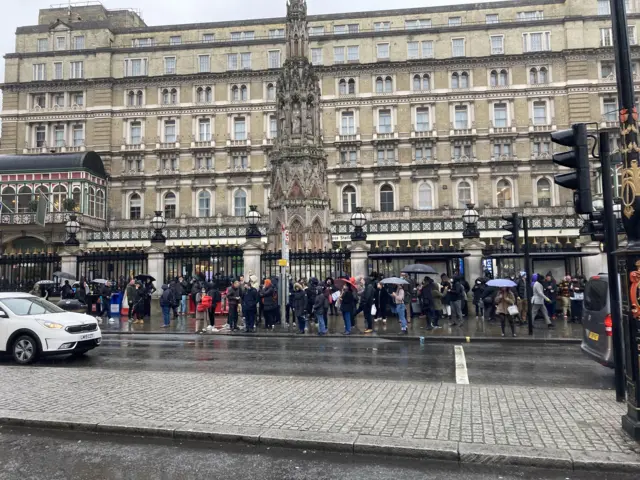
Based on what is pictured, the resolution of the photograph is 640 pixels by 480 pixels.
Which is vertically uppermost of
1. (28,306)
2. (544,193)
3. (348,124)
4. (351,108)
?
(351,108)

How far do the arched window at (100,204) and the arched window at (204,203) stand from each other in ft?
31.1

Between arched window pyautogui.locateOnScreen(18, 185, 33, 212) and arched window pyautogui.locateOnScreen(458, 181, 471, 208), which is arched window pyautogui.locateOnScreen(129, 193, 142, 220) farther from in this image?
arched window pyautogui.locateOnScreen(458, 181, 471, 208)

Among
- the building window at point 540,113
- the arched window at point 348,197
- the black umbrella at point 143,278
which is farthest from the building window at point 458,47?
the black umbrella at point 143,278

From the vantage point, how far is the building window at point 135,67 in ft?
171

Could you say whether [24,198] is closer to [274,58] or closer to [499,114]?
[274,58]

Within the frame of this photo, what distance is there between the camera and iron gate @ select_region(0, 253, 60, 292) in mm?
25344

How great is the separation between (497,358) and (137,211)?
46.4 meters

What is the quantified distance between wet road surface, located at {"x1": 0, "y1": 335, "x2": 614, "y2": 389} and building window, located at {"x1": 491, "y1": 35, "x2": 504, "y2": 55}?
141 feet

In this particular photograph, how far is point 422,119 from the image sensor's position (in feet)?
162

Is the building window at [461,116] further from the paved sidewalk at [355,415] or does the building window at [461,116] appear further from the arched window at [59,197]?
the paved sidewalk at [355,415]

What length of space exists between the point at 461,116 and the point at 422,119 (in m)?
3.89

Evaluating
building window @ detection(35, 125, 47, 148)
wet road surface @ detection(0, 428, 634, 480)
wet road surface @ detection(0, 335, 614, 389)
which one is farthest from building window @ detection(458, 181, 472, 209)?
wet road surface @ detection(0, 428, 634, 480)

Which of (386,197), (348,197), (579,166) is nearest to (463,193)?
(386,197)

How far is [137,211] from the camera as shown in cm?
5103
